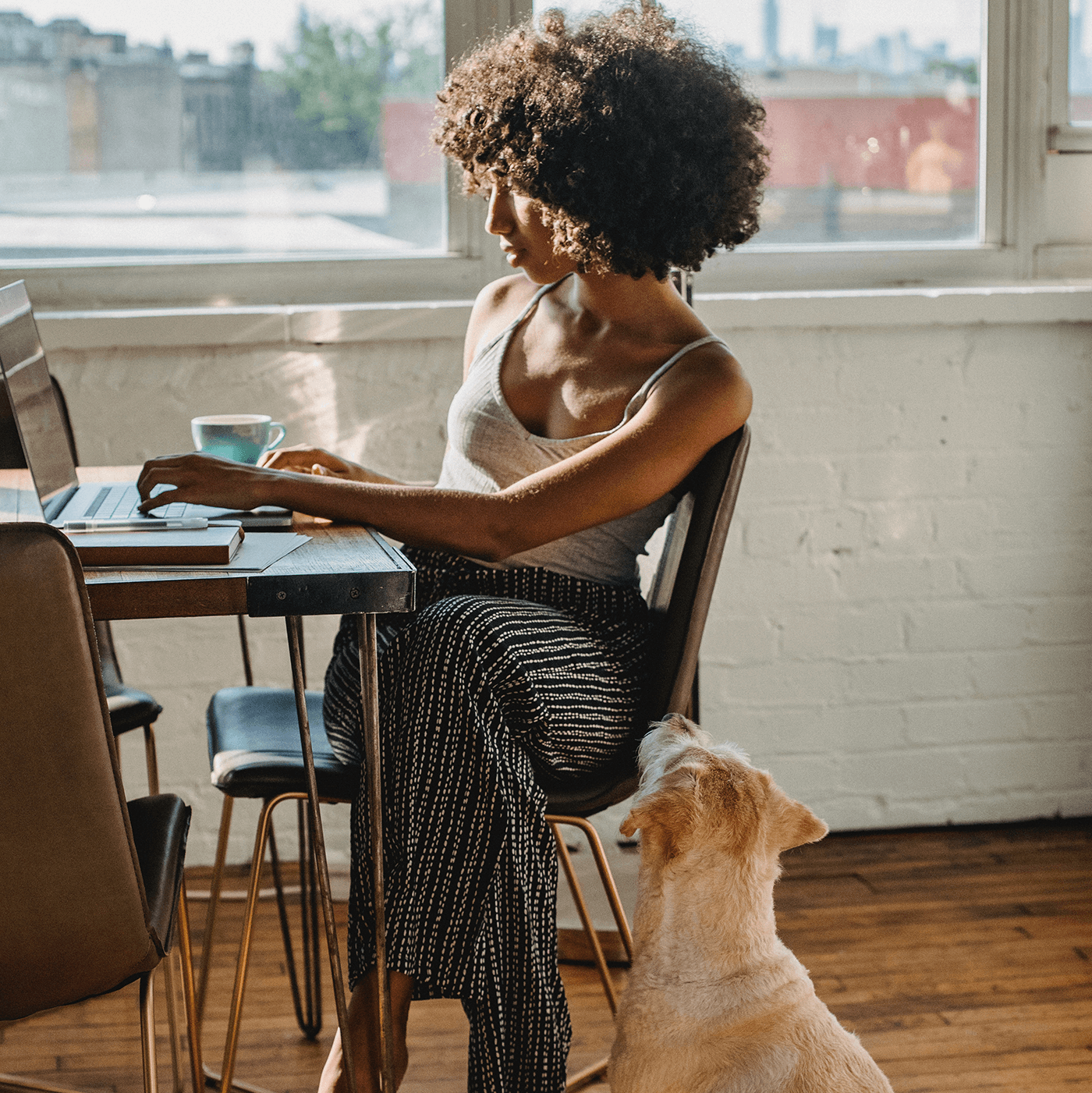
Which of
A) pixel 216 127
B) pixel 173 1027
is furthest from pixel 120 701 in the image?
pixel 216 127

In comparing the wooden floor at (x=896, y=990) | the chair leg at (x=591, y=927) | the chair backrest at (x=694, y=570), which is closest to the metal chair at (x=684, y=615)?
the chair backrest at (x=694, y=570)

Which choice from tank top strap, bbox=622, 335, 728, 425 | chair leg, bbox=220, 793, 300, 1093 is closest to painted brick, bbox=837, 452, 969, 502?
tank top strap, bbox=622, 335, 728, 425

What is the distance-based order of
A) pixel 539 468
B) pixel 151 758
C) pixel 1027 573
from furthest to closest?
pixel 1027 573 → pixel 151 758 → pixel 539 468

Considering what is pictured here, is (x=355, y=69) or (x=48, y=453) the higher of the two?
(x=355, y=69)

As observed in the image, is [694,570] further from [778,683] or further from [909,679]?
[909,679]

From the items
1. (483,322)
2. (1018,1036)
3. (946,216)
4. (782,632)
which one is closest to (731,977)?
(1018,1036)

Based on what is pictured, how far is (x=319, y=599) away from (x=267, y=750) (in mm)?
421

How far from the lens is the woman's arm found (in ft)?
4.56

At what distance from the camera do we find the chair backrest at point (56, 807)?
946 millimetres

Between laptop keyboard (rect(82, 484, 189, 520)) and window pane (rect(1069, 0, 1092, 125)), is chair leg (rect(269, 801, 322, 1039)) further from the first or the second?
window pane (rect(1069, 0, 1092, 125))

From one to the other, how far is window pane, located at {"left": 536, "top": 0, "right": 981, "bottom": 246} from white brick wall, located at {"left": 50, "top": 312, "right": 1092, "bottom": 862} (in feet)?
1.02

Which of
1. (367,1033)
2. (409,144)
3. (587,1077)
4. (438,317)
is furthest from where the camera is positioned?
(409,144)

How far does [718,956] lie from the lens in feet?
3.96

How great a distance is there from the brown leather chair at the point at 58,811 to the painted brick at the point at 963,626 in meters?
1.79
